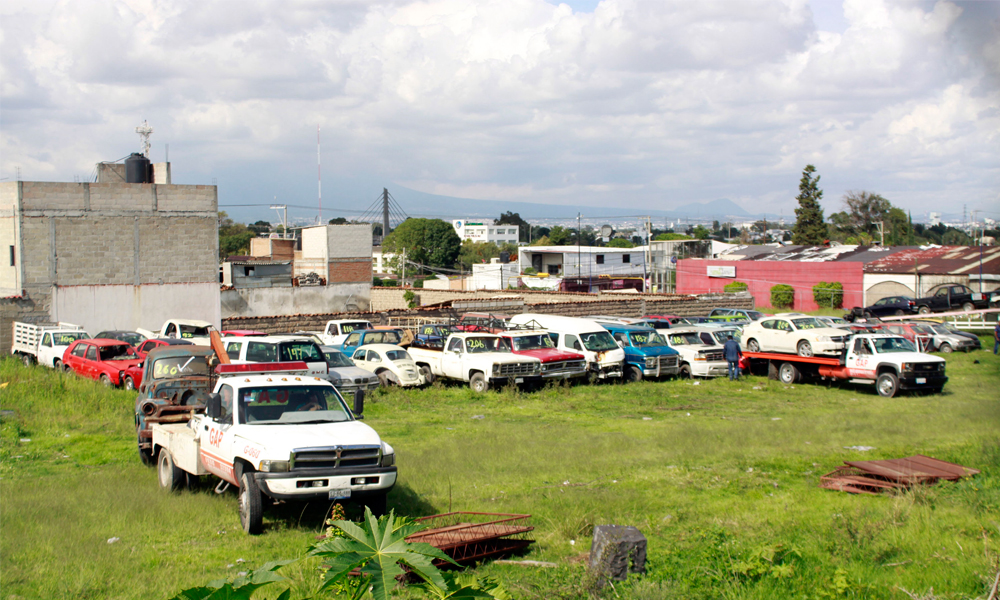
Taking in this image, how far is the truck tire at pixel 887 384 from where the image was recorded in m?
20.9

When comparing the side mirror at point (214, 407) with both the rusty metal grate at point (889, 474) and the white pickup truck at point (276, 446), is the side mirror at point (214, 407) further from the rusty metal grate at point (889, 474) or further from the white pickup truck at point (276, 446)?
the rusty metal grate at point (889, 474)

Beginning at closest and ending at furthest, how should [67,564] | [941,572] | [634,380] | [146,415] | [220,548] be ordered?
[941,572] → [67,564] → [220,548] → [146,415] → [634,380]

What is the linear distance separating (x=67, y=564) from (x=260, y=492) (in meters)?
2.00

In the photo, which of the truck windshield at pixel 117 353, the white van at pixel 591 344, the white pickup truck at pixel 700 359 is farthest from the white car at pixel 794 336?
the truck windshield at pixel 117 353

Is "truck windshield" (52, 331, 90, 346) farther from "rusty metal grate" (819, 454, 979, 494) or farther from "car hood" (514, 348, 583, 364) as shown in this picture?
"rusty metal grate" (819, 454, 979, 494)

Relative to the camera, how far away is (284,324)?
99.6 feet

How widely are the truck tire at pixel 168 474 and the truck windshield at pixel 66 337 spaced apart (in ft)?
51.3

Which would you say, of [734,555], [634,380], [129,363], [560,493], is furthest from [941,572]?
[129,363]

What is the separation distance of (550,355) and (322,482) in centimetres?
1385

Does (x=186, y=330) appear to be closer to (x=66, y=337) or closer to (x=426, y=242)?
(x=66, y=337)

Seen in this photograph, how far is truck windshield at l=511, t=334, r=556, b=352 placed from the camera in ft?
75.7

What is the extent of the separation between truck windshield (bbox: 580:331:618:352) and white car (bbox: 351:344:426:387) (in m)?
5.10

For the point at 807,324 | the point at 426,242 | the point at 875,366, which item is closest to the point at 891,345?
the point at 875,366

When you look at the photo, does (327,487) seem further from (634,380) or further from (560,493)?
(634,380)
